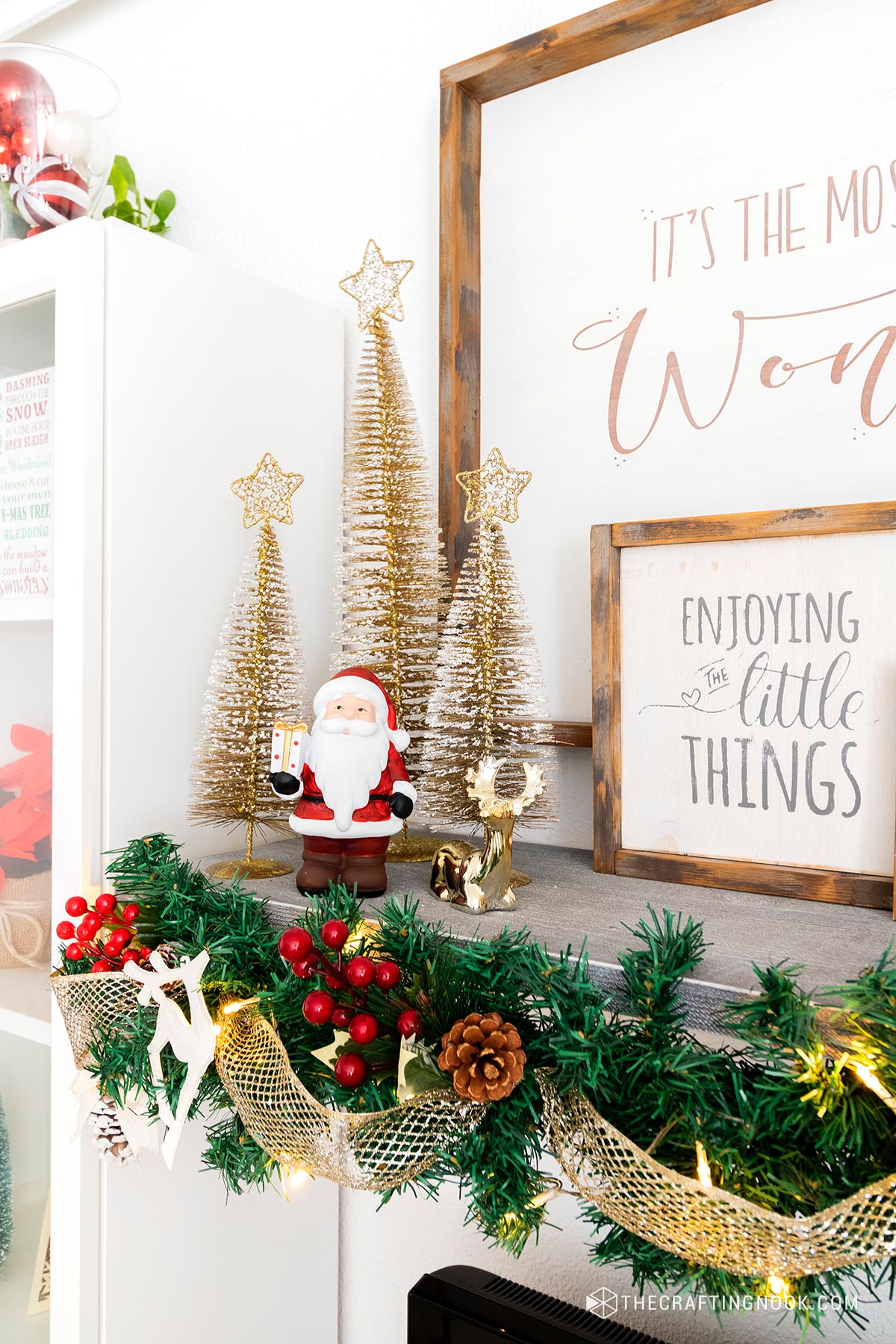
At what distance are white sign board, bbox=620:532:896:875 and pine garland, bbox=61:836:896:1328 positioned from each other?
12 centimetres

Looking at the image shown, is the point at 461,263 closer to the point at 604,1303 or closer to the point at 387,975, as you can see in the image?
the point at 387,975

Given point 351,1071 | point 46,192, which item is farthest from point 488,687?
point 46,192

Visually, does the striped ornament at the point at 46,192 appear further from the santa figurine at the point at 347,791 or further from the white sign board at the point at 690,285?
the santa figurine at the point at 347,791

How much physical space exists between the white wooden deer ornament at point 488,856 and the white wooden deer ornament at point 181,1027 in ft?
0.58

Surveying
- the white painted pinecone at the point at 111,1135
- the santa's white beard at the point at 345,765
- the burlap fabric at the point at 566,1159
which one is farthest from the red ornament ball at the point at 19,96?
the white painted pinecone at the point at 111,1135

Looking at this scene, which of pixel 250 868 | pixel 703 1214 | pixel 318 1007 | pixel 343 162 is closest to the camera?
pixel 703 1214

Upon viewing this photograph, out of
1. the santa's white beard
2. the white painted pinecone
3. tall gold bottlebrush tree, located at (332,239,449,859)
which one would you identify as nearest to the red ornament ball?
tall gold bottlebrush tree, located at (332,239,449,859)

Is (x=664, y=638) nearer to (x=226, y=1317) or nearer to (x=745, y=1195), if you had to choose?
(x=745, y=1195)

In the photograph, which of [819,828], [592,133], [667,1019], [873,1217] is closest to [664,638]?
[819,828]

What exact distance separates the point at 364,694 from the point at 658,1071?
0.33m

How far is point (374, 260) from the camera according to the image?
2.91 feet

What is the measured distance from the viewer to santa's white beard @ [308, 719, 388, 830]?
2.27 feet

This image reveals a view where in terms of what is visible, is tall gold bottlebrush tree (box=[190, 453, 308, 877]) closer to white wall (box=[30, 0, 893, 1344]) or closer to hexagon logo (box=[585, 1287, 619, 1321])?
white wall (box=[30, 0, 893, 1344])

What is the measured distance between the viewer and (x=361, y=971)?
56 centimetres
